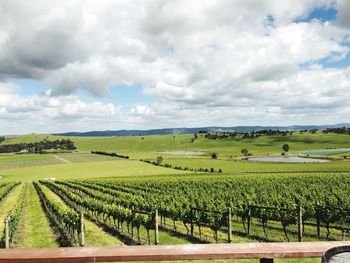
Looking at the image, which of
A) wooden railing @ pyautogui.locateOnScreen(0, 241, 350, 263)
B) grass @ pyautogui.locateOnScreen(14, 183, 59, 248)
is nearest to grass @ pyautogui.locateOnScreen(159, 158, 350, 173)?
grass @ pyautogui.locateOnScreen(14, 183, 59, 248)

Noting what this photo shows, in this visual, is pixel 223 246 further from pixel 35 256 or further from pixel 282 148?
pixel 282 148

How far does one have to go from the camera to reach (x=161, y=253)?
3264 mm

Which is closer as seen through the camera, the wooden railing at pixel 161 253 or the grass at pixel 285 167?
the wooden railing at pixel 161 253

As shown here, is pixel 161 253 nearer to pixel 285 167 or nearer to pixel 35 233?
pixel 35 233

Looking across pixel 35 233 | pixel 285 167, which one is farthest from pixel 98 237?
pixel 285 167

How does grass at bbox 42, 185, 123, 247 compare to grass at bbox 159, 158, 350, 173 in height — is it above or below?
above

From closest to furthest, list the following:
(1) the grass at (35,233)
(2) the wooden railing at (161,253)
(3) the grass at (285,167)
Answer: (2) the wooden railing at (161,253)
(1) the grass at (35,233)
(3) the grass at (285,167)

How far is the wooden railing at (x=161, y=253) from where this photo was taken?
10.6ft

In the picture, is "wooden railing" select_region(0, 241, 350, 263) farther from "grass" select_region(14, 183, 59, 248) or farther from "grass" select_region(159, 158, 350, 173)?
"grass" select_region(159, 158, 350, 173)

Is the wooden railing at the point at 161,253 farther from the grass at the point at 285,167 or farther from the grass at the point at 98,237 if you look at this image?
the grass at the point at 285,167

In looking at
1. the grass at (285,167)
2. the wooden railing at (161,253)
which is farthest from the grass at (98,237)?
the grass at (285,167)

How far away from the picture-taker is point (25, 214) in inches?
1521

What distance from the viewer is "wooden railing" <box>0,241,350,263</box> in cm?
323

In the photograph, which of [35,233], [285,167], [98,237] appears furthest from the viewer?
[285,167]
